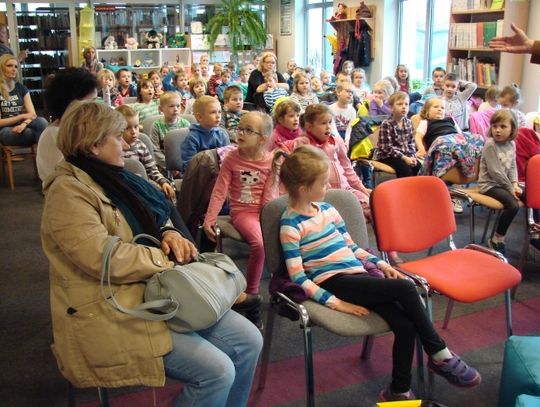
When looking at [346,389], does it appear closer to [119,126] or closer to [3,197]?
[119,126]

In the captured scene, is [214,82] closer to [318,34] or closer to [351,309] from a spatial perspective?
[318,34]

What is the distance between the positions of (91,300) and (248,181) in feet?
5.01

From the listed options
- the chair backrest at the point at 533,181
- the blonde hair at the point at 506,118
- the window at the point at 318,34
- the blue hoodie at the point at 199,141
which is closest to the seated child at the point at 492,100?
the blonde hair at the point at 506,118

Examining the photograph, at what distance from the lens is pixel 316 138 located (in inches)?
136

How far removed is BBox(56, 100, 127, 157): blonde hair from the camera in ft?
5.88

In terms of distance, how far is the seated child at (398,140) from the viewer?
472cm

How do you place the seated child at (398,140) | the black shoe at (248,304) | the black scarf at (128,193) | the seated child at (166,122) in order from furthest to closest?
the seated child at (398,140)
the seated child at (166,122)
the black shoe at (248,304)
the black scarf at (128,193)

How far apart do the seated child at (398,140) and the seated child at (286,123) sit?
127cm

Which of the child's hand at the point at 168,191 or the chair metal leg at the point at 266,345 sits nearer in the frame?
the chair metal leg at the point at 266,345

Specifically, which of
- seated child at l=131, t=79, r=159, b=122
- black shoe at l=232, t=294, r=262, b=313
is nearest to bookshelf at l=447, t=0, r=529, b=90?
seated child at l=131, t=79, r=159, b=122

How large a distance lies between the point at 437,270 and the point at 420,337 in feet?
1.46

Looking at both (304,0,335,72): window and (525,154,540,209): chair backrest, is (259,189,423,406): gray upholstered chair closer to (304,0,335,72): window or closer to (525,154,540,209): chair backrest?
(525,154,540,209): chair backrest

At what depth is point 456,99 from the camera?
5.95 metres

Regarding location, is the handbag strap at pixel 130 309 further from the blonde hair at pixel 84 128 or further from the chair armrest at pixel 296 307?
the chair armrest at pixel 296 307
